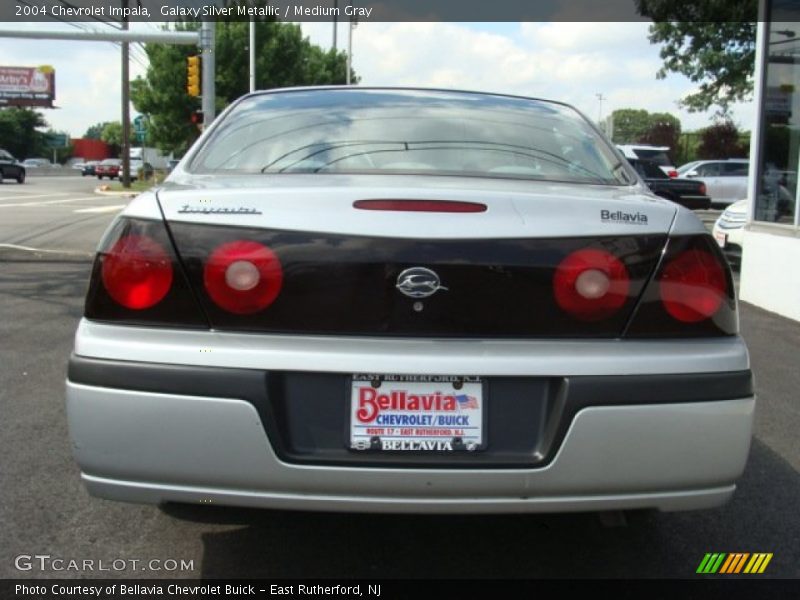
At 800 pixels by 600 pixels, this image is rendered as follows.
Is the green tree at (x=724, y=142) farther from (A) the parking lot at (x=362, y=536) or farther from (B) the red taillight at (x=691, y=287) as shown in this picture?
(B) the red taillight at (x=691, y=287)

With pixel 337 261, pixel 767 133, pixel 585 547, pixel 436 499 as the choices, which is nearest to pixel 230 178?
pixel 337 261

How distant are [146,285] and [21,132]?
326 ft

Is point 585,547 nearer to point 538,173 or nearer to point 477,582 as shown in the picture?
point 477,582

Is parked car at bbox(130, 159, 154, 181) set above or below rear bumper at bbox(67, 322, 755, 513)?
above

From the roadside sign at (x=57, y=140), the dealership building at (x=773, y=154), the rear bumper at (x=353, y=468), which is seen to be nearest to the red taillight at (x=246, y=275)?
the rear bumper at (x=353, y=468)

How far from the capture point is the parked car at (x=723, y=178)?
909 inches

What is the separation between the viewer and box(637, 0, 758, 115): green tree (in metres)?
18.4

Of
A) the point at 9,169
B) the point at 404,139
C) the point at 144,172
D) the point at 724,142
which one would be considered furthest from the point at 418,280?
the point at 144,172

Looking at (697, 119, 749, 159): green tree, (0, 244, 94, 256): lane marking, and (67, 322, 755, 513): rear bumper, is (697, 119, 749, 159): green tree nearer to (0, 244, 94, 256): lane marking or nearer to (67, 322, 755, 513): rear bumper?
(0, 244, 94, 256): lane marking

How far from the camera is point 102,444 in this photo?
221 centimetres

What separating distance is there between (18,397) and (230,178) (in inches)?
102

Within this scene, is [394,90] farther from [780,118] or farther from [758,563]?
[780,118]

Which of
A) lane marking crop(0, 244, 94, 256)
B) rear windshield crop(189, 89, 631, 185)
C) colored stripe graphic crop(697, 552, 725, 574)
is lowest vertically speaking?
colored stripe graphic crop(697, 552, 725, 574)

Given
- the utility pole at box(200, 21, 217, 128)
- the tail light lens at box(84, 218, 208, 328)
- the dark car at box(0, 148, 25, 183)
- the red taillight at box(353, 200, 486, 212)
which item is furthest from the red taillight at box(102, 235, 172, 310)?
the dark car at box(0, 148, 25, 183)
